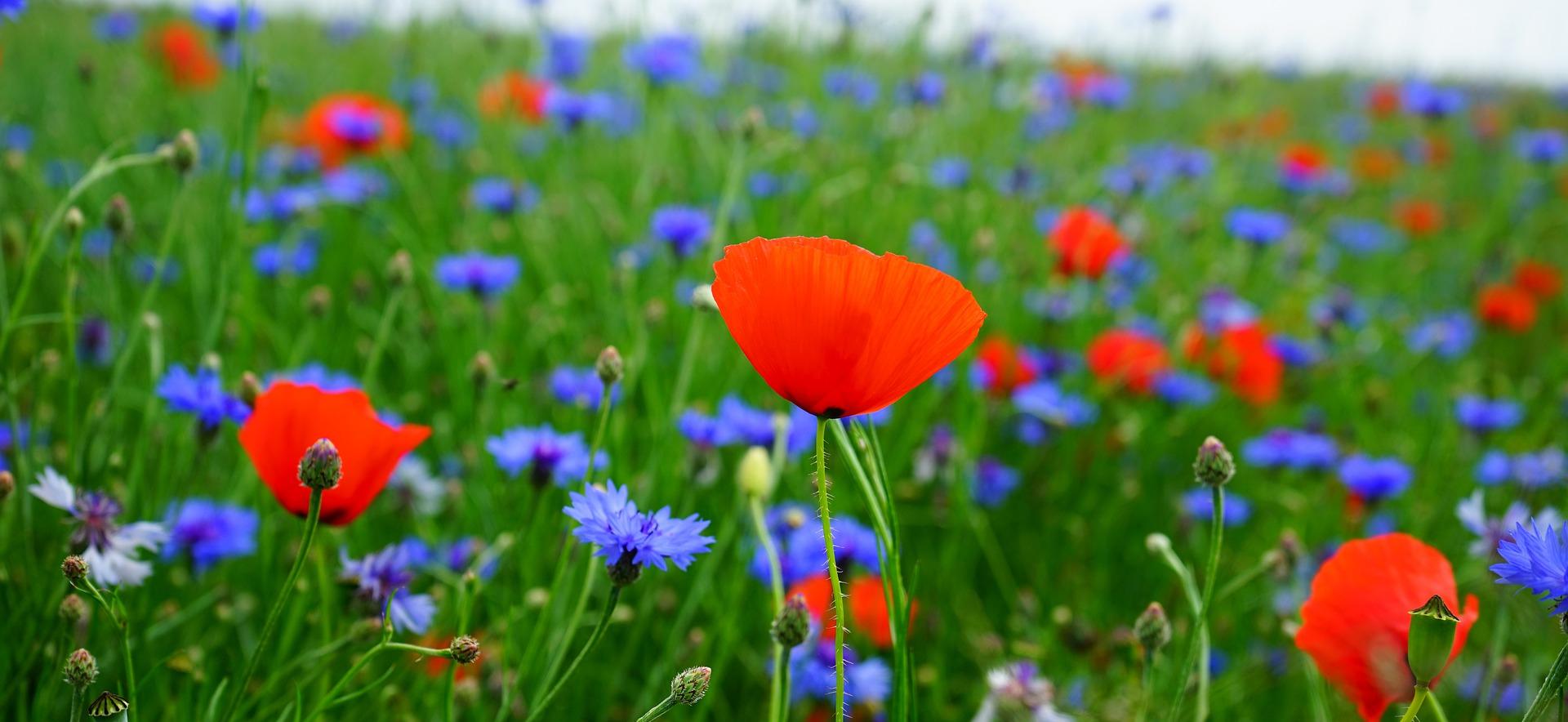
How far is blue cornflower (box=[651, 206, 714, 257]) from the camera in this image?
1.50 metres

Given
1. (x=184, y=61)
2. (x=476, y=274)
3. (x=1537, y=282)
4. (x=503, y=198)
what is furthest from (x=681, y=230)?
(x=1537, y=282)

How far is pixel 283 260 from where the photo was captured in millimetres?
1644

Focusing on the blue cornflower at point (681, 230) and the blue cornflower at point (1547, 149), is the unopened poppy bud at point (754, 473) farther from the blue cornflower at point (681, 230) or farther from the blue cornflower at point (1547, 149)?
the blue cornflower at point (1547, 149)

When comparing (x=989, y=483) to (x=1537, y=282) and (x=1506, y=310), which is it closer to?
(x=1506, y=310)

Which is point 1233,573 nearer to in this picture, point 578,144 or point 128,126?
point 578,144

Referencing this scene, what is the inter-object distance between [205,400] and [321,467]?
445mm

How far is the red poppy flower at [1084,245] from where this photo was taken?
5.52 feet

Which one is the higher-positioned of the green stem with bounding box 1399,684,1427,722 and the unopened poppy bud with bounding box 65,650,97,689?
the unopened poppy bud with bounding box 65,650,97,689

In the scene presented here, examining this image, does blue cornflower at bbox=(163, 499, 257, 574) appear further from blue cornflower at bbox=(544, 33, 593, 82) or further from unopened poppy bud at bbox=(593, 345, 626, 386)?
blue cornflower at bbox=(544, 33, 593, 82)

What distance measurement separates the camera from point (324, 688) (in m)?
0.76

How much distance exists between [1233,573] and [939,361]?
3.58 ft

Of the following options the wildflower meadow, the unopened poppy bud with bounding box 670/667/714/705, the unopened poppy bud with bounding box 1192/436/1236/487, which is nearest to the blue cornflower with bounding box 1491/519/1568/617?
the wildflower meadow

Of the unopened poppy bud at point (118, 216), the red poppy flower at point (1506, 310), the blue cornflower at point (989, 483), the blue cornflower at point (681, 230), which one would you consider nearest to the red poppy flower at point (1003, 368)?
the blue cornflower at point (989, 483)

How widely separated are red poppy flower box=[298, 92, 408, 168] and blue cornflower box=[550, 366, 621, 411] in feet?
2.94
